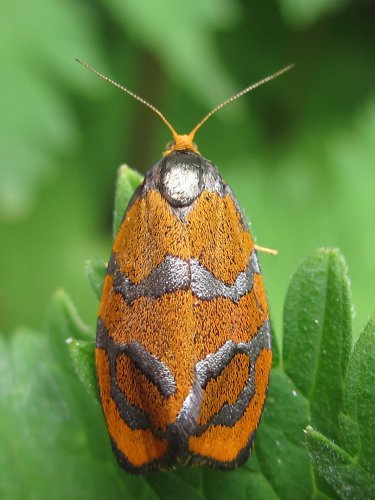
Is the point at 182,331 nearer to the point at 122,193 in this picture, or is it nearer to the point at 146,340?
the point at 146,340

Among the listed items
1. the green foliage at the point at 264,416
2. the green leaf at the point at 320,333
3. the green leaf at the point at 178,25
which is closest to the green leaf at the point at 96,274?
the green foliage at the point at 264,416

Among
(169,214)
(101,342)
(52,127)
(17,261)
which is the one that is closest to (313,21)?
(52,127)

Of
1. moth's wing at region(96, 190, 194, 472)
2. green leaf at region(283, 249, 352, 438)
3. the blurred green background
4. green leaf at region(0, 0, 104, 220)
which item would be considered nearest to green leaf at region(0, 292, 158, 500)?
moth's wing at region(96, 190, 194, 472)

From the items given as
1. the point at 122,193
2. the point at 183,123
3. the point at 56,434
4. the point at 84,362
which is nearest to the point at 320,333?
the point at 84,362

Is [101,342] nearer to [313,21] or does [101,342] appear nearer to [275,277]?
[275,277]

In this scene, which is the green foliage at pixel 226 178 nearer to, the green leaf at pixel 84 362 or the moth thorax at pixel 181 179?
the green leaf at pixel 84 362

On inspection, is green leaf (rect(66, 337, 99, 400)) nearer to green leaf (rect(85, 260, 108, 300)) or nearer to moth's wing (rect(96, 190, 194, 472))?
moth's wing (rect(96, 190, 194, 472))
